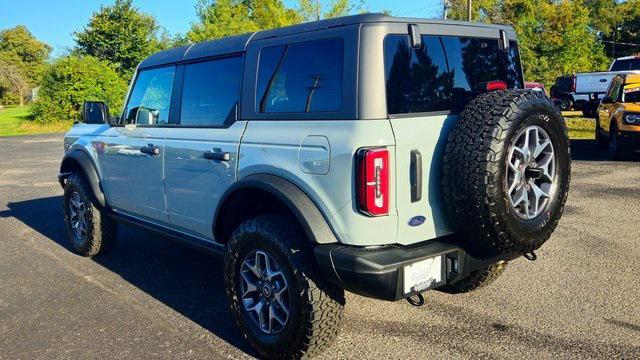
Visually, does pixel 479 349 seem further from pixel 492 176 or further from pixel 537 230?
pixel 492 176

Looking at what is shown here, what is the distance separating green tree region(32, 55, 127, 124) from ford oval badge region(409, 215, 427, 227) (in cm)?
2709

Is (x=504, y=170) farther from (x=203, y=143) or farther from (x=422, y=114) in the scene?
(x=203, y=143)

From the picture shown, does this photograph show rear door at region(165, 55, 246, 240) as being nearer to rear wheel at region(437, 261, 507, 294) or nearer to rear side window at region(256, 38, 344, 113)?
rear side window at region(256, 38, 344, 113)

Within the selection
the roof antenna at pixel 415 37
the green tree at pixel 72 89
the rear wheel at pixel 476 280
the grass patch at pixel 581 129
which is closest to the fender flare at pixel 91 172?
the rear wheel at pixel 476 280

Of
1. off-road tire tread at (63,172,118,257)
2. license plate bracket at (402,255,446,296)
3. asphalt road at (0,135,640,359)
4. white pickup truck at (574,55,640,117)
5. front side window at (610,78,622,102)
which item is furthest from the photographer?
white pickup truck at (574,55,640,117)

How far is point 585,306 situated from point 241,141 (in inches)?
105

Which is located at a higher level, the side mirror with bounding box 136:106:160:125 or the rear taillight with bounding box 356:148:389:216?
the side mirror with bounding box 136:106:160:125

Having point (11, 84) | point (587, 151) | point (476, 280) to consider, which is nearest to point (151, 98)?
point (476, 280)

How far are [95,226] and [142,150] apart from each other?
1.36m

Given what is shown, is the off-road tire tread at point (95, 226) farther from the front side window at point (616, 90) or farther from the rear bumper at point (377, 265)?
the front side window at point (616, 90)

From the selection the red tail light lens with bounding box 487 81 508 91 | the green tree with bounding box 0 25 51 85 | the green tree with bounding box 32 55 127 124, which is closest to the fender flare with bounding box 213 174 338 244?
the red tail light lens with bounding box 487 81 508 91

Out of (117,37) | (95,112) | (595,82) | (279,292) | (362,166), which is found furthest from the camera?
(117,37)

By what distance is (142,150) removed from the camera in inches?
169

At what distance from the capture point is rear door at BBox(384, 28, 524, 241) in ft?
9.16
